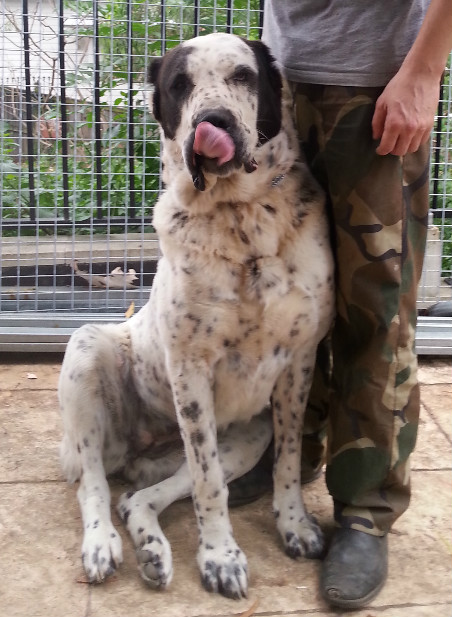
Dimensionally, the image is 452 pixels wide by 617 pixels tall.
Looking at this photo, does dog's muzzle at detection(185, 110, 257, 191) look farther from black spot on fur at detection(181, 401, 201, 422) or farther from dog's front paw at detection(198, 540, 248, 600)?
dog's front paw at detection(198, 540, 248, 600)

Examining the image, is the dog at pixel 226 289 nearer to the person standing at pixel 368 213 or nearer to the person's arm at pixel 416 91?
the person standing at pixel 368 213

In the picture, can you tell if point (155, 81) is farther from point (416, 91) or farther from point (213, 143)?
point (416, 91)

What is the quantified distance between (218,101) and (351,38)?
0.36 metres

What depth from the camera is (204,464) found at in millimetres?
2270

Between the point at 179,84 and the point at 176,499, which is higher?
the point at 179,84

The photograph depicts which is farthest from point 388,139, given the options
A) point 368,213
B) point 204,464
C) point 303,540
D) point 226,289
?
point 303,540

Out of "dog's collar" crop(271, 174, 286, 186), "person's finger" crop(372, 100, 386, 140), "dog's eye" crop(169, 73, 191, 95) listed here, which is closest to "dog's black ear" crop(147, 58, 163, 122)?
"dog's eye" crop(169, 73, 191, 95)

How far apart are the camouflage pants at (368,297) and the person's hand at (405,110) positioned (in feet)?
0.25

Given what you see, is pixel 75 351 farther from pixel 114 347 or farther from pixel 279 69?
pixel 279 69

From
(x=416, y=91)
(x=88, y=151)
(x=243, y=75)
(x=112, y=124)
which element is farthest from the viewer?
(x=88, y=151)

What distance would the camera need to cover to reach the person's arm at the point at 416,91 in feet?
5.96

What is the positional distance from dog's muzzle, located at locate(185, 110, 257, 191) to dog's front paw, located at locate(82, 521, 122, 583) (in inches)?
41.7

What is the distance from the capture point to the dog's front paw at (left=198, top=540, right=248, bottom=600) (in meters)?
2.15

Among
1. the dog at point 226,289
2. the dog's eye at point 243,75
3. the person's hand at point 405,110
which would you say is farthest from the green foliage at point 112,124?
the person's hand at point 405,110
